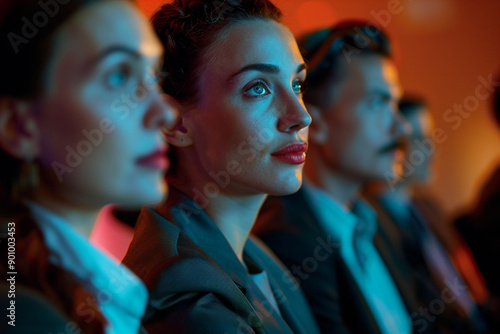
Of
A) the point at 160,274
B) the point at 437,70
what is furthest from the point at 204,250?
the point at 437,70

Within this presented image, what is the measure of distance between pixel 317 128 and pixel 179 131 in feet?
1.78

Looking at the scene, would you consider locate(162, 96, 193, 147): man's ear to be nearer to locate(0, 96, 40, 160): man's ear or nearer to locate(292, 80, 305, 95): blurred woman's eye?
locate(292, 80, 305, 95): blurred woman's eye

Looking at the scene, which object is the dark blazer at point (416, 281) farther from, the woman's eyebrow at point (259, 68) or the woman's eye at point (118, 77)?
the woman's eye at point (118, 77)

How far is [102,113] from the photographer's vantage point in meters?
0.53

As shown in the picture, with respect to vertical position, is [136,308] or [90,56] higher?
[90,56]

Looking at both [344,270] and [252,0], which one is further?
[344,270]

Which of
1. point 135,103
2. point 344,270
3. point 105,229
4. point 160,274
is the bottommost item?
point 344,270

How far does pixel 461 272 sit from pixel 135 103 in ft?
5.09

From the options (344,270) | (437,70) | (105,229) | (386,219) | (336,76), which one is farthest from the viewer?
(437,70)

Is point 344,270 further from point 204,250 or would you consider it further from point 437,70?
point 437,70

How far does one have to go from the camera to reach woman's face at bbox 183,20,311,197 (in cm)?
77

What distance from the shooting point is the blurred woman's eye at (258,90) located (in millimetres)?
773

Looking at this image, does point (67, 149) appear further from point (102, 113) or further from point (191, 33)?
point (191, 33)

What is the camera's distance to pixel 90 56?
0.53 metres
